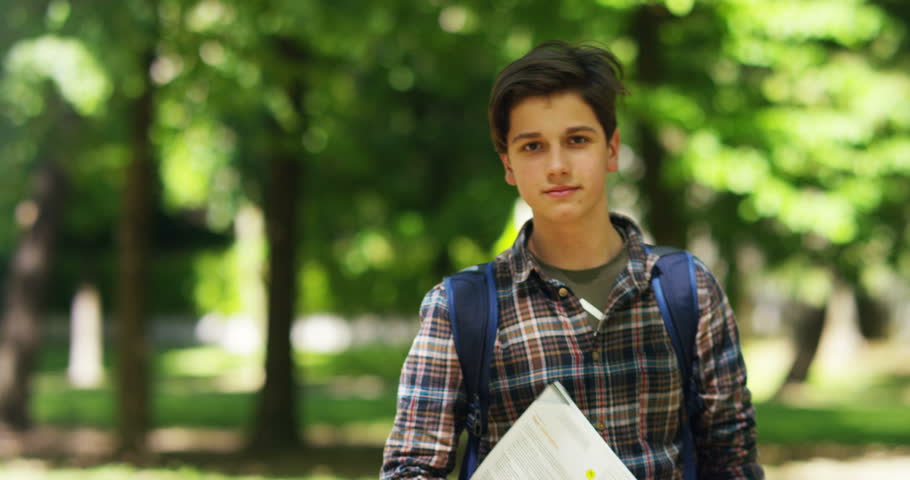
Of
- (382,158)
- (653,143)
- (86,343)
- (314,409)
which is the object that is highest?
(382,158)

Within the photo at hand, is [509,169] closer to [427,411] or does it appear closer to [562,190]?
[562,190]

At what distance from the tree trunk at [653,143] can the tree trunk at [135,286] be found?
546 centimetres

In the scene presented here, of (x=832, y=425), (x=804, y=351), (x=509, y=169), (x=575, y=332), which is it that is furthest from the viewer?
(x=804, y=351)

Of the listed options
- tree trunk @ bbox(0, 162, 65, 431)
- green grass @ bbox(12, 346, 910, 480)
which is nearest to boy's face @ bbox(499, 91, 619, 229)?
green grass @ bbox(12, 346, 910, 480)

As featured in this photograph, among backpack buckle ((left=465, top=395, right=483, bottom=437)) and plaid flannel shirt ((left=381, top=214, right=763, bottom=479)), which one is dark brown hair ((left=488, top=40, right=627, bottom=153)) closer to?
plaid flannel shirt ((left=381, top=214, right=763, bottom=479))

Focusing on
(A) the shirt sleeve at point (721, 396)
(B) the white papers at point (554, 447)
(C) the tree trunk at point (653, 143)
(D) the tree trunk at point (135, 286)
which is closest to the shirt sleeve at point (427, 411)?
(B) the white papers at point (554, 447)

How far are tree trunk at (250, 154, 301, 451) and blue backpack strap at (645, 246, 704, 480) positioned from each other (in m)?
10.1

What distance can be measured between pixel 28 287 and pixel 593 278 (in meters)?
15.4

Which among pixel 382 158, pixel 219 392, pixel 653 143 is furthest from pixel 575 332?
pixel 219 392

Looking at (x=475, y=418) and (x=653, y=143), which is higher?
(x=653, y=143)

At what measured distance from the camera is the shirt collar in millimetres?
2004

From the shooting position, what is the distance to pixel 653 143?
9.70 m

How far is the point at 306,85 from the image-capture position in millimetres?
11703

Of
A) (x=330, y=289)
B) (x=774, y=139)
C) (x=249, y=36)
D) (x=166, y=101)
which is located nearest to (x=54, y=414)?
(x=330, y=289)
